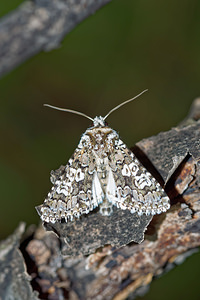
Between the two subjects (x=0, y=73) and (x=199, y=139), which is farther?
(x=199, y=139)

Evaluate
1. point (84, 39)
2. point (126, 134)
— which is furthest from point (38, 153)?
point (84, 39)

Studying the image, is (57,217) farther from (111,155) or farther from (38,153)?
(38,153)

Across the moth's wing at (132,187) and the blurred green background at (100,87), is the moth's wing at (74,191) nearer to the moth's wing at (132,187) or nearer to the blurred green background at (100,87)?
the moth's wing at (132,187)

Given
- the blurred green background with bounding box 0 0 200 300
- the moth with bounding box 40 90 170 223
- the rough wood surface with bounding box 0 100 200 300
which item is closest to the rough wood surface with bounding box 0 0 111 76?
the moth with bounding box 40 90 170 223

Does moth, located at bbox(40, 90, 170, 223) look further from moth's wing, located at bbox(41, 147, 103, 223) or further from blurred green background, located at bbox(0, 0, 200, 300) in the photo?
blurred green background, located at bbox(0, 0, 200, 300)

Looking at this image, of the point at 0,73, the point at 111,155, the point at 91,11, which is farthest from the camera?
the point at 111,155

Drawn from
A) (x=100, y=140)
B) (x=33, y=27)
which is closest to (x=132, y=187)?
(x=100, y=140)
